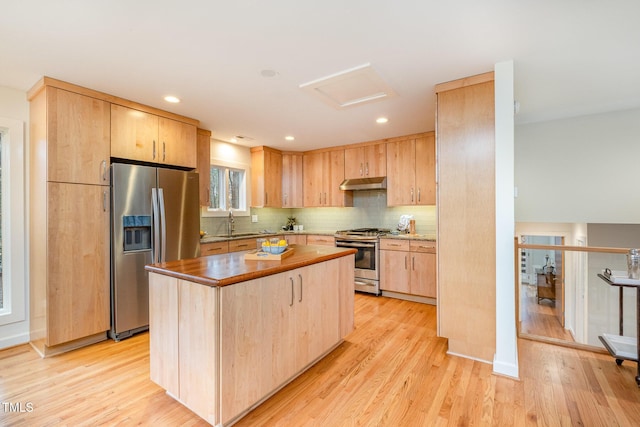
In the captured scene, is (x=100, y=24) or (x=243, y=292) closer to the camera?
(x=243, y=292)

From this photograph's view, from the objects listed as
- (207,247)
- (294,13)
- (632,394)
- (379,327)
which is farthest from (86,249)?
(632,394)

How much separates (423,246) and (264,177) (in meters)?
2.83

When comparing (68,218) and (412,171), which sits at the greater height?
(412,171)

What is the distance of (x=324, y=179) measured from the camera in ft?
16.9

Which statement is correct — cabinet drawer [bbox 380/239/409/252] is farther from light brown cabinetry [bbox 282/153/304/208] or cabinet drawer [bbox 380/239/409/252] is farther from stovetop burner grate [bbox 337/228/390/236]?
light brown cabinetry [bbox 282/153/304/208]

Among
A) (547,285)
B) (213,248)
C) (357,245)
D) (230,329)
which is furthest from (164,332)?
(547,285)

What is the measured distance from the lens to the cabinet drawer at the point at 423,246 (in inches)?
152

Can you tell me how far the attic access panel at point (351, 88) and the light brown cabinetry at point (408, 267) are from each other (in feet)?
6.89

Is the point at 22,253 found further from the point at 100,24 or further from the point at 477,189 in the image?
the point at 477,189

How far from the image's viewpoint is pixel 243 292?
5.39 ft

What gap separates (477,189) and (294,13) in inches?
73.8

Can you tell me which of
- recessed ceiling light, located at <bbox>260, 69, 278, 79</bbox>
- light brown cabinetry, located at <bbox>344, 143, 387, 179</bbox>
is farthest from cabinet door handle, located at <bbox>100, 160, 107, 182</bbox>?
light brown cabinetry, located at <bbox>344, 143, 387, 179</bbox>

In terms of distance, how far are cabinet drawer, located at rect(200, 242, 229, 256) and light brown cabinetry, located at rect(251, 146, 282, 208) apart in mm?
1270

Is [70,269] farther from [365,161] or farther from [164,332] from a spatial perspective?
[365,161]
